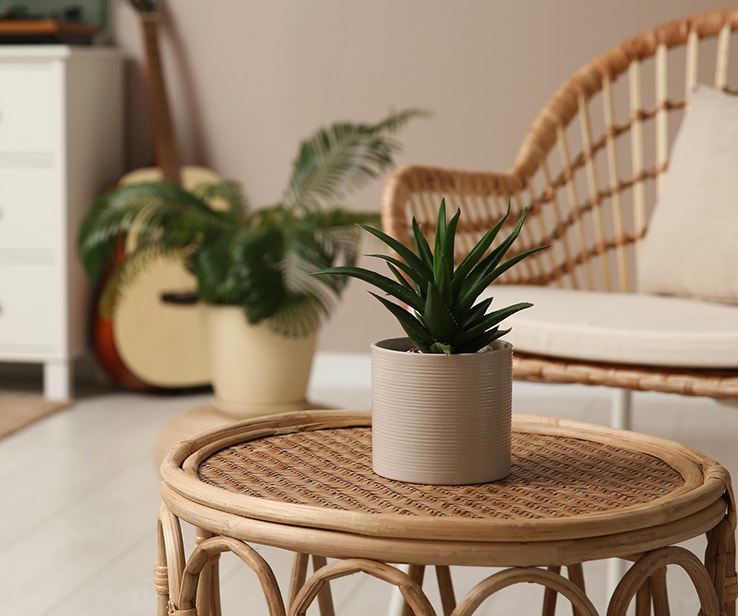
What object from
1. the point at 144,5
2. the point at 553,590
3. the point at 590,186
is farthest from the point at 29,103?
the point at 553,590

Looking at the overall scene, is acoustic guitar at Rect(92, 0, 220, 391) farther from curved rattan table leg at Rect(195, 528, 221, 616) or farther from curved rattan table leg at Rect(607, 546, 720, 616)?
curved rattan table leg at Rect(607, 546, 720, 616)

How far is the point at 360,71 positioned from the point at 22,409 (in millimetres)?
1204

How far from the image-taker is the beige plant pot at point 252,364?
227 cm

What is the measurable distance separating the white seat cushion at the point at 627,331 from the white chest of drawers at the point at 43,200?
1.58 metres

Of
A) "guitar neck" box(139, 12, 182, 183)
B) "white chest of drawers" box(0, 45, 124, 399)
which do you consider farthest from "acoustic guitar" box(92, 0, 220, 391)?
"white chest of drawers" box(0, 45, 124, 399)

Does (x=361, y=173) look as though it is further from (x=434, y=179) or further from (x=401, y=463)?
(x=401, y=463)

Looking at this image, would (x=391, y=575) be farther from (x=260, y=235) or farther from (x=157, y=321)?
(x=157, y=321)

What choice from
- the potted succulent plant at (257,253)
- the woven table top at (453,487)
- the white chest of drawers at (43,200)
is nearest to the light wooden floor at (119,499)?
the white chest of drawers at (43,200)

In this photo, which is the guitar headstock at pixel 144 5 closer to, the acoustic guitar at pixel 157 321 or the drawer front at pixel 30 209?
the acoustic guitar at pixel 157 321

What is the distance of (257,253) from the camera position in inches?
85.4

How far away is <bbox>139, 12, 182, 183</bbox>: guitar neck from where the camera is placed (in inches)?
115

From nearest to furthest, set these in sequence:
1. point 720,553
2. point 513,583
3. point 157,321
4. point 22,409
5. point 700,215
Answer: point 513,583 < point 720,553 < point 700,215 < point 22,409 < point 157,321

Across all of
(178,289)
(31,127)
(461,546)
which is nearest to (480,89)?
(178,289)

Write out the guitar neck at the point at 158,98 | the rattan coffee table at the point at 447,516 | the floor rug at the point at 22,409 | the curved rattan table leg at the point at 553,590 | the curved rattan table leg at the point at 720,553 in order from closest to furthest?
the rattan coffee table at the point at 447,516, the curved rattan table leg at the point at 720,553, the curved rattan table leg at the point at 553,590, the floor rug at the point at 22,409, the guitar neck at the point at 158,98
